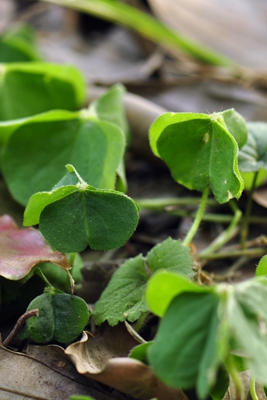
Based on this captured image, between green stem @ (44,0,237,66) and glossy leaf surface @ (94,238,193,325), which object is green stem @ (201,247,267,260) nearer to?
glossy leaf surface @ (94,238,193,325)

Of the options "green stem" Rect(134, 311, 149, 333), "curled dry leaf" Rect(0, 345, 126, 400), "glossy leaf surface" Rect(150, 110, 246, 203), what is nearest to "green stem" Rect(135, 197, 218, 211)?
"glossy leaf surface" Rect(150, 110, 246, 203)

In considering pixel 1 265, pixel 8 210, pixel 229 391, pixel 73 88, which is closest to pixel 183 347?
pixel 229 391

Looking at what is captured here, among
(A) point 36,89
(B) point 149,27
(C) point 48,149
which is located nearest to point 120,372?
(C) point 48,149

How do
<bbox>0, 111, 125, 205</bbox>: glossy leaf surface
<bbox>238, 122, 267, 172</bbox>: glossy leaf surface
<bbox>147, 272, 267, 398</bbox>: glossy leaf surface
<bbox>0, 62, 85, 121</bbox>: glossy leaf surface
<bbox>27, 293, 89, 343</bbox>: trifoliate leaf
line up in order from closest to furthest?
<bbox>147, 272, 267, 398</bbox>: glossy leaf surface, <bbox>27, 293, 89, 343</bbox>: trifoliate leaf, <bbox>238, 122, 267, 172</bbox>: glossy leaf surface, <bbox>0, 111, 125, 205</bbox>: glossy leaf surface, <bbox>0, 62, 85, 121</bbox>: glossy leaf surface

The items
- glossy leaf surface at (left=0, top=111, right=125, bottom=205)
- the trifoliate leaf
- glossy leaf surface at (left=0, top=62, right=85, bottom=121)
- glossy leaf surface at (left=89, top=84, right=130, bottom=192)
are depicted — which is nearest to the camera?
the trifoliate leaf

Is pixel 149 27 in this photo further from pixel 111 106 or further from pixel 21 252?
pixel 21 252

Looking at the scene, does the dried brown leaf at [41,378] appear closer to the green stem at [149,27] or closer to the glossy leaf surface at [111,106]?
the glossy leaf surface at [111,106]
